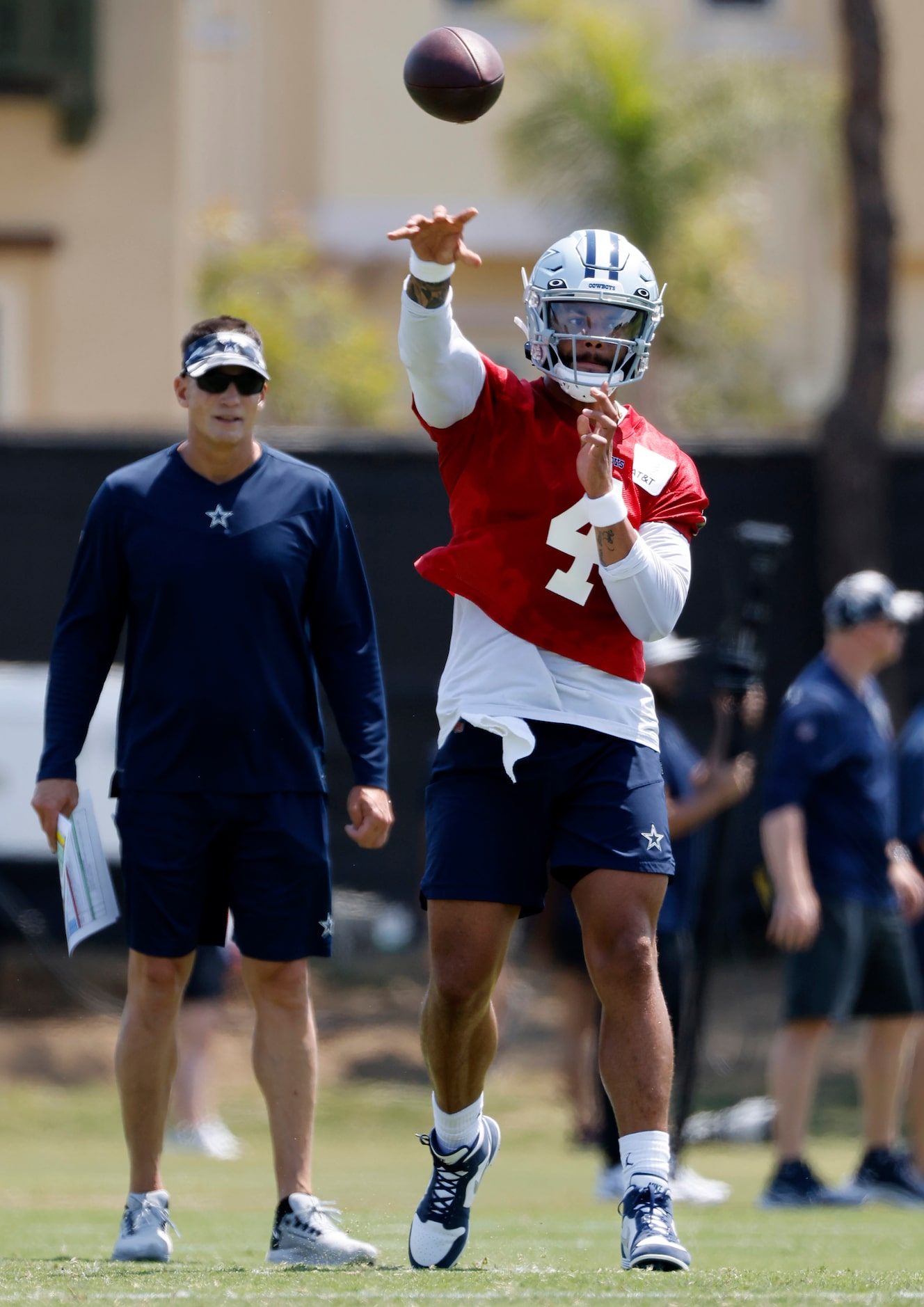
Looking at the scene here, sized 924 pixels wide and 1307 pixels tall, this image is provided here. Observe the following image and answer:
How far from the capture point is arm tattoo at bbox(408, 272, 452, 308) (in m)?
5.08

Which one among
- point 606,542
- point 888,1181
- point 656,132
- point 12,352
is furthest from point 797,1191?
point 656,132

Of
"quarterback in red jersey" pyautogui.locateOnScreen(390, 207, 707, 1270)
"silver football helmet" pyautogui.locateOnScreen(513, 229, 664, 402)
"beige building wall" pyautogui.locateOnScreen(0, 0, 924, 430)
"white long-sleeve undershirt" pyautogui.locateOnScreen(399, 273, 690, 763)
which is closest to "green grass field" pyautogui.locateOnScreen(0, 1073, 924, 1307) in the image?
"quarterback in red jersey" pyautogui.locateOnScreen(390, 207, 707, 1270)

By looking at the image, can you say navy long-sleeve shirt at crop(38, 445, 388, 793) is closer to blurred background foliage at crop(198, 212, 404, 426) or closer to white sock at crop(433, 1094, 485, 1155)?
white sock at crop(433, 1094, 485, 1155)

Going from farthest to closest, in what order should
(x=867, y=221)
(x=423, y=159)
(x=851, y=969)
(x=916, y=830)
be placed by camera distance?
(x=423, y=159), (x=867, y=221), (x=916, y=830), (x=851, y=969)

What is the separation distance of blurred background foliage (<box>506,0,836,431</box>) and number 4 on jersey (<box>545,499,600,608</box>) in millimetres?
16038

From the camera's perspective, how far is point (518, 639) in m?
5.23

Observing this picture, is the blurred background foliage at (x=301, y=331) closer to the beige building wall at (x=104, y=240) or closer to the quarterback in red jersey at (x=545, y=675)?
A: the beige building wall at (x=104, y=240)

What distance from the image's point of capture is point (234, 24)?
26.3 meters

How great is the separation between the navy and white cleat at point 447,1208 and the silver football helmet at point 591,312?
5.90 feet

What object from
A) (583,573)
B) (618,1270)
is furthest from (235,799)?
(618,1270)

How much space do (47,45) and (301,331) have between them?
7288 millimetres

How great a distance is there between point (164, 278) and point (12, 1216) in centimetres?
1034

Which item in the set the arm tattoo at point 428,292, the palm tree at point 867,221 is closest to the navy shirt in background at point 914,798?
the arm tattoo at point 428,292

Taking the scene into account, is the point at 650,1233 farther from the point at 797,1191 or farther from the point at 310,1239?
the point at 797,1191
